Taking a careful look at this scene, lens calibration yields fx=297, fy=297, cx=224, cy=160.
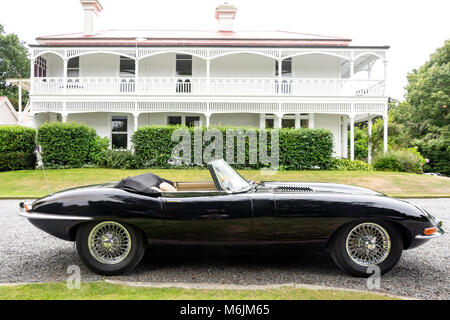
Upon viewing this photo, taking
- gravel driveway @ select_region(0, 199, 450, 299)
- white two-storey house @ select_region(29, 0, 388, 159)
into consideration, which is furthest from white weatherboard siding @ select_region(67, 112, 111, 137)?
gravel driveway @ select_region(0, 199, 450, 299)

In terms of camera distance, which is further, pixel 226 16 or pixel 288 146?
pixel 226 16

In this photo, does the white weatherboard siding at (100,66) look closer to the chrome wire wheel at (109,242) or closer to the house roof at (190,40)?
the house roof at (190,40)

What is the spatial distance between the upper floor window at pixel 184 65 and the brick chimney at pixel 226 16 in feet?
18.4

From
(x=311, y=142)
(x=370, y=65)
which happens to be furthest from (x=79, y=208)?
(x=370, y=65)

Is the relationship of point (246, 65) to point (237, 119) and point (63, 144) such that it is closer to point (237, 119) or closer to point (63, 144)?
point (237, 119)

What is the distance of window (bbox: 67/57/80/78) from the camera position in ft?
62.0

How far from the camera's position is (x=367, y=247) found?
3.05m

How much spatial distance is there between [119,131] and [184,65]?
19.5 ft

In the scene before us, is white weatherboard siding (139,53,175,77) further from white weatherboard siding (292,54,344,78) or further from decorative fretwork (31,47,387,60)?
white weatherboard siding (292,54,344,78)

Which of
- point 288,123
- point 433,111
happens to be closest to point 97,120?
point 288,123

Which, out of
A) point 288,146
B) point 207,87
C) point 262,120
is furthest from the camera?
point 262,120

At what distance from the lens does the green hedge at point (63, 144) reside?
1344 cm

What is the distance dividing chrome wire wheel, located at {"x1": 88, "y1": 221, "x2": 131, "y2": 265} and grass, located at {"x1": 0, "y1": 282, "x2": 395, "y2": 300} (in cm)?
37

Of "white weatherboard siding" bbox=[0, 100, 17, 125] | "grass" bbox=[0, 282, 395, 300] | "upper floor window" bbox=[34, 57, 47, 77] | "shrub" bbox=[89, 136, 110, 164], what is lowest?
"grass" bbox=[0, 282, 395, 300]
